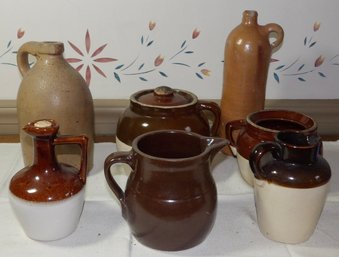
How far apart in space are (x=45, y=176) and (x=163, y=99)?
0.25 metres

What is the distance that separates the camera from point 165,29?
39.2 inches

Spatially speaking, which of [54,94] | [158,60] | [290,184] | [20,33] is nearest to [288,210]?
[290,184]

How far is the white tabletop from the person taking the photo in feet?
2.07

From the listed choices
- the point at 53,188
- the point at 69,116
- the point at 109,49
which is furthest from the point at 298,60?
the point at 53,188

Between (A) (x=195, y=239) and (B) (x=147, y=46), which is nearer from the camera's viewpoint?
(A) (x=195, y=239)

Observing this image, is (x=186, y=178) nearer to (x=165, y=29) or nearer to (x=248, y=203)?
(x=248, y=203)

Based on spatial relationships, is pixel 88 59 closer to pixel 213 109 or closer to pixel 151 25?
pixel 151 25

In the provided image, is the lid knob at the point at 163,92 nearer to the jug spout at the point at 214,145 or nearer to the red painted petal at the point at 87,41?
the jug spout at the point at 214,145

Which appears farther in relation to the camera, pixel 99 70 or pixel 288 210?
pixel 99 70

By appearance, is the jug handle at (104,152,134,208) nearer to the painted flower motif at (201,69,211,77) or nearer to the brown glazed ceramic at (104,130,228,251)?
the brown glazed ceramic at (104,130,228,251)

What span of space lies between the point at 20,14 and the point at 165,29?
302 mm

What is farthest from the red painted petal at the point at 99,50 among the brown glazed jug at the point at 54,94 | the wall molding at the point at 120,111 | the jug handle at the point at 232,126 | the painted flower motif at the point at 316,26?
the painted flower motif at the point at 316,26

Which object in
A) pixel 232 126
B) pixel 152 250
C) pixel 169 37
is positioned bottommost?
pixel 152 250

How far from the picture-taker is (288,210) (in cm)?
62
